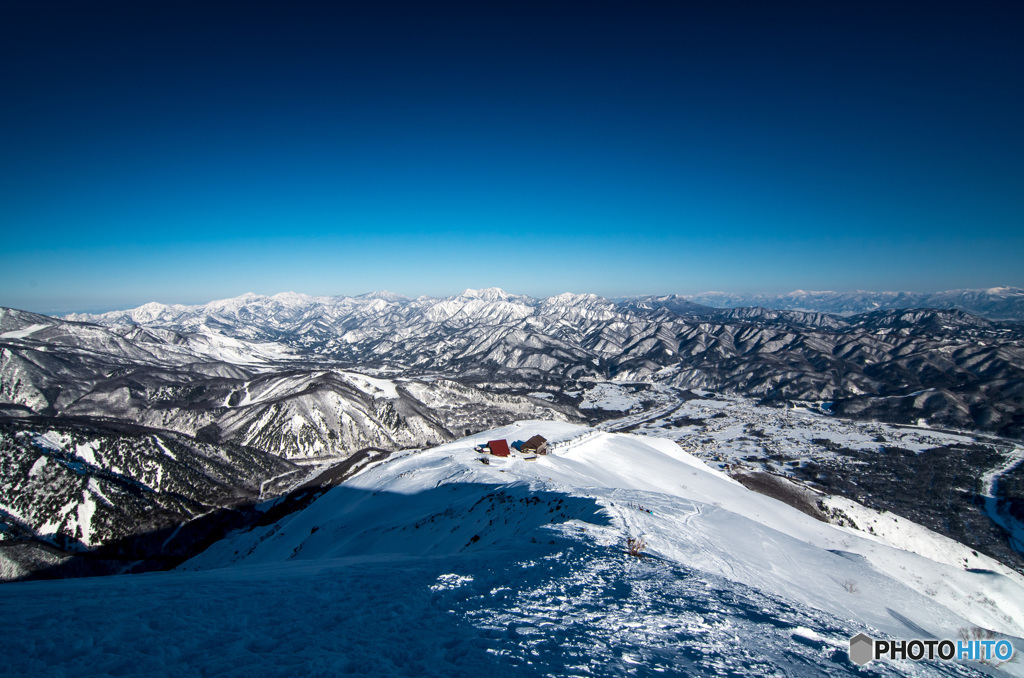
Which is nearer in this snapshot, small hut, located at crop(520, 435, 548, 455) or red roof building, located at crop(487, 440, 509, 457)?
red roof building, located at crop(487, 440, 509, 457)

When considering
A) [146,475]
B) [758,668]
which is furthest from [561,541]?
[146,475]

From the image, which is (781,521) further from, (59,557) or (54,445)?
(54,445)

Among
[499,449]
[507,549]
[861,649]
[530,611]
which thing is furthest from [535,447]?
[861,649]

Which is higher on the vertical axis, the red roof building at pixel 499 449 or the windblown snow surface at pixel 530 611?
the windblown snow surface at pixel 530 611

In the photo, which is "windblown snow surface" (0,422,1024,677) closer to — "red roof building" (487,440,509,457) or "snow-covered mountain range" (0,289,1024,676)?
"snow-covered mountain range" (0,289,1024,676)

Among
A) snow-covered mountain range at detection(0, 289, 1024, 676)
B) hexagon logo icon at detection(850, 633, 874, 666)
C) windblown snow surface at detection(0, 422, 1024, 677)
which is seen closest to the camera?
windblown snow surface at detection(0, 422, 1024, 677)

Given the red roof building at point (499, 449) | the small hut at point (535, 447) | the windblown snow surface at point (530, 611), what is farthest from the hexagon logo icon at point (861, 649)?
the small hut at point (535, 447)

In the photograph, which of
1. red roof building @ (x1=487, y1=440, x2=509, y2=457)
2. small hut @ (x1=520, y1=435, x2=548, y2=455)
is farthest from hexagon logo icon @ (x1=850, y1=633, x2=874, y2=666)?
small hut @ (x1=520, y1=435, x2=548, y2=455)

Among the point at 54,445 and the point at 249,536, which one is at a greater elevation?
the point at 54,445

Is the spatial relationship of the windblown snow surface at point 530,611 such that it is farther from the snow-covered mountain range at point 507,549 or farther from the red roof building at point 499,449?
the red roof building at point 499,449
